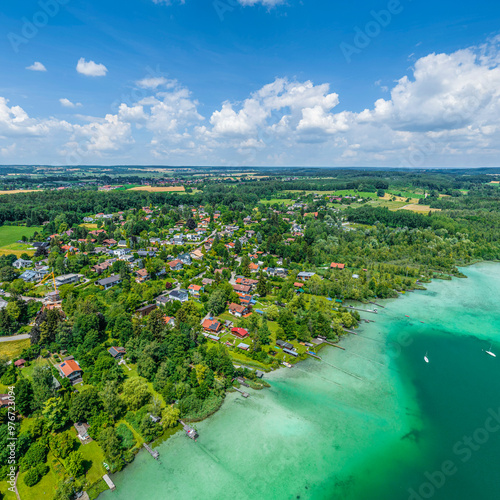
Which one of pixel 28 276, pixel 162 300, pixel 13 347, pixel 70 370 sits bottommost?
pixel 162 300

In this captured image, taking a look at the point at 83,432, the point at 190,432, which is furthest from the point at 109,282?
the point at 190,432

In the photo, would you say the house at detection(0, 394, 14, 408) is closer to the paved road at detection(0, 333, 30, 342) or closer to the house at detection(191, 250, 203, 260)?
the paved road at detection(0, 333, 30, 342)

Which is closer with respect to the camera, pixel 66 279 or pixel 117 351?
pixel 117 351

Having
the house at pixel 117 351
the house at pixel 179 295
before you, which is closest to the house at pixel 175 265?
the house at pixel 179 295

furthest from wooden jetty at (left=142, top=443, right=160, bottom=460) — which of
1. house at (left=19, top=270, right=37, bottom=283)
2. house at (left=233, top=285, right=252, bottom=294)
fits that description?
house at (left=19, top=270, right=37, bottom=283)

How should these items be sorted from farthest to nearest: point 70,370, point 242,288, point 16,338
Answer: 1. point 242,288
2. point 16,338
3. point 70,370

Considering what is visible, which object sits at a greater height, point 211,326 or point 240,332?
point 211,326

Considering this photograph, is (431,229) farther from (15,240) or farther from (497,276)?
(15,240)

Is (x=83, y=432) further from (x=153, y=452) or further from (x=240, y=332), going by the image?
(x=240, y=332)
